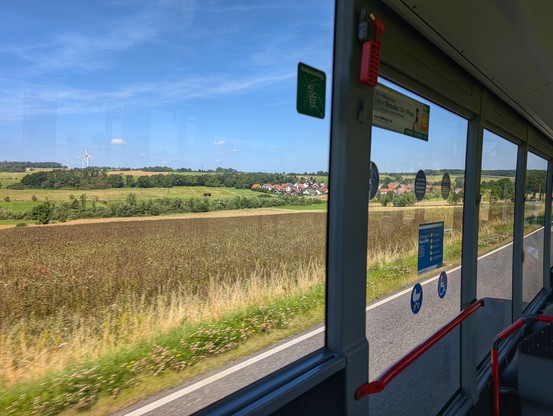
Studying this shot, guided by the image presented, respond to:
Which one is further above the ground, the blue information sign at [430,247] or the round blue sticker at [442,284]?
the blue information sign at [430,247]

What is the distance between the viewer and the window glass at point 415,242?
2211mm

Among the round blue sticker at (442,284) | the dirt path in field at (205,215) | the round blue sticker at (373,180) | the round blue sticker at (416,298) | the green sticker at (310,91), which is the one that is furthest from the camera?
the round blue sticker at (442,284)

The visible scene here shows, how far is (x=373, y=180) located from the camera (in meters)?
2.11

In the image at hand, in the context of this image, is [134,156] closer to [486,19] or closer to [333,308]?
[333,308]

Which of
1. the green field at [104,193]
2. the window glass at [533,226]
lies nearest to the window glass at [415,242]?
the green field at [104,193]

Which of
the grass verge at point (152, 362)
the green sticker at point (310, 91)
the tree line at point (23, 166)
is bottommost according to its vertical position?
the grass verge at point (152, 362)

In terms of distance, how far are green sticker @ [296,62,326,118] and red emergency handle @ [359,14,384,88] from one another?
185 millimetres

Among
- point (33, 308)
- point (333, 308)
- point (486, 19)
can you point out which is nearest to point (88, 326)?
point (33, 308)

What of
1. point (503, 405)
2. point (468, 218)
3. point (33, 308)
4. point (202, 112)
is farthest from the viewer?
point (468, 218)

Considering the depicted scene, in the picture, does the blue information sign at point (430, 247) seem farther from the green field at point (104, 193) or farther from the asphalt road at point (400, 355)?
the green field at point (104, 193)

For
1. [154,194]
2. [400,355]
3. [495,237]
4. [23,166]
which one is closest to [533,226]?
[495,237]

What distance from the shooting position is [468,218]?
11.1ft

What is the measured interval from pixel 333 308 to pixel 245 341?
50 centimetres

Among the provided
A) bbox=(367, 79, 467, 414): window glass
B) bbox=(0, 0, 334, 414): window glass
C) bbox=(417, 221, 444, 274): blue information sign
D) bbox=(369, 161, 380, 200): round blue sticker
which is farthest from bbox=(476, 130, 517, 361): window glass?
bbox=(0, 0, 334, 414): window glass
